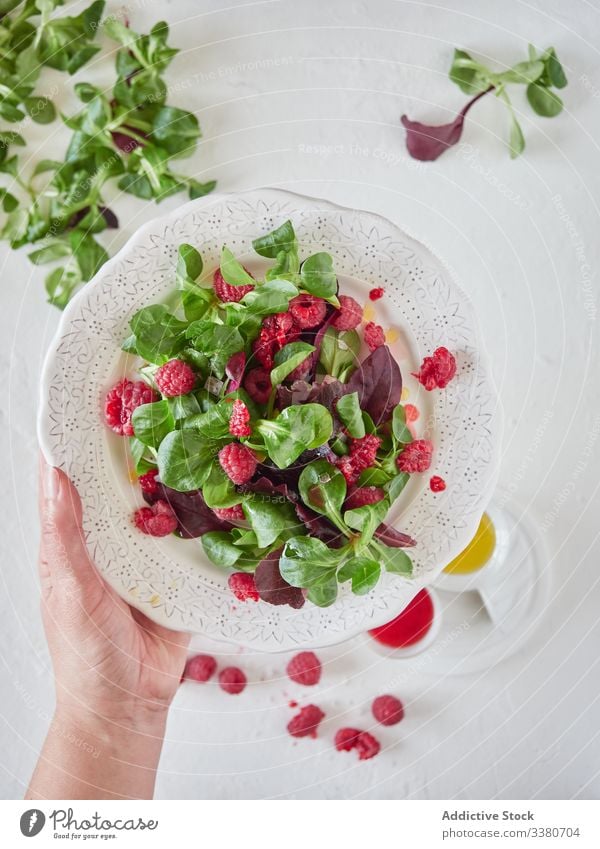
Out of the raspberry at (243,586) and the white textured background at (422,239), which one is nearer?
the raspberry at (243,586)

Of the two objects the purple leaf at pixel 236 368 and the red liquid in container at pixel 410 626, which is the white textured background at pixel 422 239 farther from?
the purple leaf at pixel 236 368

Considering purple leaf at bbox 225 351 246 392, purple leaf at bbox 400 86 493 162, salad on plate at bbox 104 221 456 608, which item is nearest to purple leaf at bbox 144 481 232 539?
salad on plate at bbox 104 221 456 608

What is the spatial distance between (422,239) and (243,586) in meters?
A: 0.38

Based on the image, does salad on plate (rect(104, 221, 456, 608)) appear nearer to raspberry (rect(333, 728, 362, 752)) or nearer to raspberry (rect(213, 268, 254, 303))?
raspberry (rect(213, 268, 254, 303))

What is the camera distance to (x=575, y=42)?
0.74 meters

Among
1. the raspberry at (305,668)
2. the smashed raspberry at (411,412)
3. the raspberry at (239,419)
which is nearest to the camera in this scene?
the raspberry at (239,419)

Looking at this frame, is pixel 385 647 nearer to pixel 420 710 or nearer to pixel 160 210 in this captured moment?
pixel 420 710

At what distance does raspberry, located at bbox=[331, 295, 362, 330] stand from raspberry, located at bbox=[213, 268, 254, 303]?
0.24 ft

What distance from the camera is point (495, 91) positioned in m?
0.74

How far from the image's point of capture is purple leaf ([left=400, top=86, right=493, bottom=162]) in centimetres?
73

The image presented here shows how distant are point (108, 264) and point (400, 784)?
582 millimetres

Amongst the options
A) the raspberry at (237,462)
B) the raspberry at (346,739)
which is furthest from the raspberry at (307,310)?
the raspberry at (346,739)

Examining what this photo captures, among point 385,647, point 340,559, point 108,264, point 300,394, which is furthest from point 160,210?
point 385,647

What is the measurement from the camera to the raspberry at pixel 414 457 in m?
0.60
